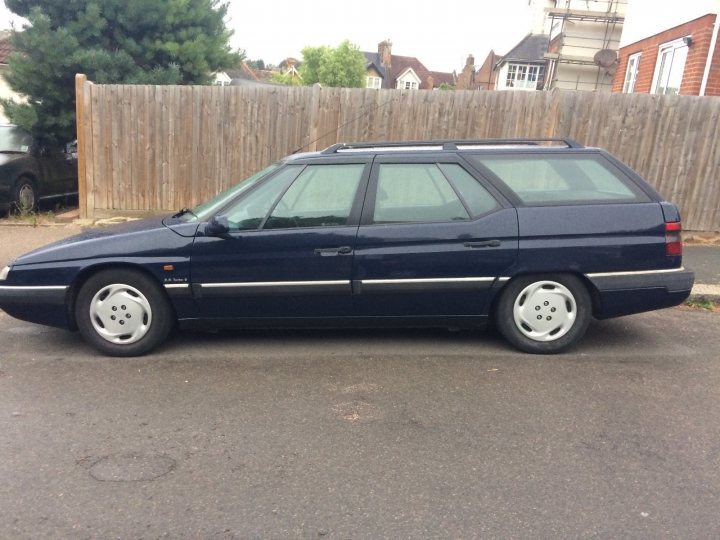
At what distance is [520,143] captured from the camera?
497 centimetres

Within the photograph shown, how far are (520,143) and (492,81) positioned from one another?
44443 mm

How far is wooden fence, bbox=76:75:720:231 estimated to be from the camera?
8.25 m

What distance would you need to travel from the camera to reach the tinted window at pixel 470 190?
4.40 meters

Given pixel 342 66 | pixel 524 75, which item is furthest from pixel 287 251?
pixel 342 66

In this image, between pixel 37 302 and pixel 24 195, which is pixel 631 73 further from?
pixel 37 302

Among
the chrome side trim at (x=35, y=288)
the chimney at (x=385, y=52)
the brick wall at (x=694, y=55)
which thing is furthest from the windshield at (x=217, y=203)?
the chimney at (x=385, y=52)

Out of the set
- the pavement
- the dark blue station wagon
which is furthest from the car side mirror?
the pavement

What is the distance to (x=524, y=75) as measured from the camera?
35188 millimetres

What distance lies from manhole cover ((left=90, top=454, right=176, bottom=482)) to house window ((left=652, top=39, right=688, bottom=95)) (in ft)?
37.1

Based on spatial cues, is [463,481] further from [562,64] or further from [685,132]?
[562,64]

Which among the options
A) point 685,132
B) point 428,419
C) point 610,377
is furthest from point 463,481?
point 685,132

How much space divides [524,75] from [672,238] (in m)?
33.6

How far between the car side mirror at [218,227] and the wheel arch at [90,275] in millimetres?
537

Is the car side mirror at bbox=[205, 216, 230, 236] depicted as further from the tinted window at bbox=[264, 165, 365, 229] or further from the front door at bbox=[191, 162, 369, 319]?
the tinted window at bbox=[264, 165, 365, 229]
